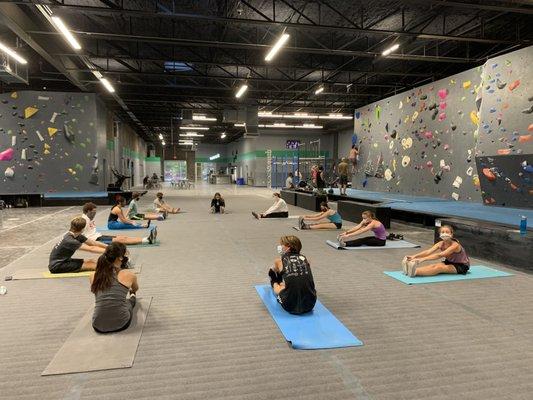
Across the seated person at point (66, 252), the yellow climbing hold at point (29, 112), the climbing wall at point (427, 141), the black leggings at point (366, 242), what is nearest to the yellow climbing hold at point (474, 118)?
the climbing wall at point (427, 141)

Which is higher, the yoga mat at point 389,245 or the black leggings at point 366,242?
the black leggings at point 366,242

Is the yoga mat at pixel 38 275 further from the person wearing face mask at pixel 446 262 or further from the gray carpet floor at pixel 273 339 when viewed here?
the person wearing face mask at pixel 446 262

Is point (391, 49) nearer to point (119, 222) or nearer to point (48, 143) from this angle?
point (119, 222)

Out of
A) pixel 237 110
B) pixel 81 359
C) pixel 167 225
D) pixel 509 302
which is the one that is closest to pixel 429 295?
pixel 509 302

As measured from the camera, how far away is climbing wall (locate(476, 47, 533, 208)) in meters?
9.13

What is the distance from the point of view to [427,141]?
13656 millimetres

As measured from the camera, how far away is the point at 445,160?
12852 millimetres

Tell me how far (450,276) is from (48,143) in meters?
16.3

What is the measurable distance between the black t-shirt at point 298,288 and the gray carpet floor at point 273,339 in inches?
10.6

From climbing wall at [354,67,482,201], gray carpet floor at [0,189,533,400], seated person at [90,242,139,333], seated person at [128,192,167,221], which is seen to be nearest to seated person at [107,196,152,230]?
seated person at [128,192,167,221]

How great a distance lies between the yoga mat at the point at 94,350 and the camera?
2.70 m

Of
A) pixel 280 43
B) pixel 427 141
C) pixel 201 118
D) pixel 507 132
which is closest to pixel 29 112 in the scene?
pixel 201 118

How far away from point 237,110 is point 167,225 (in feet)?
40.6

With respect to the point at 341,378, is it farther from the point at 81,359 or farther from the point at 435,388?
the point at 81,359
